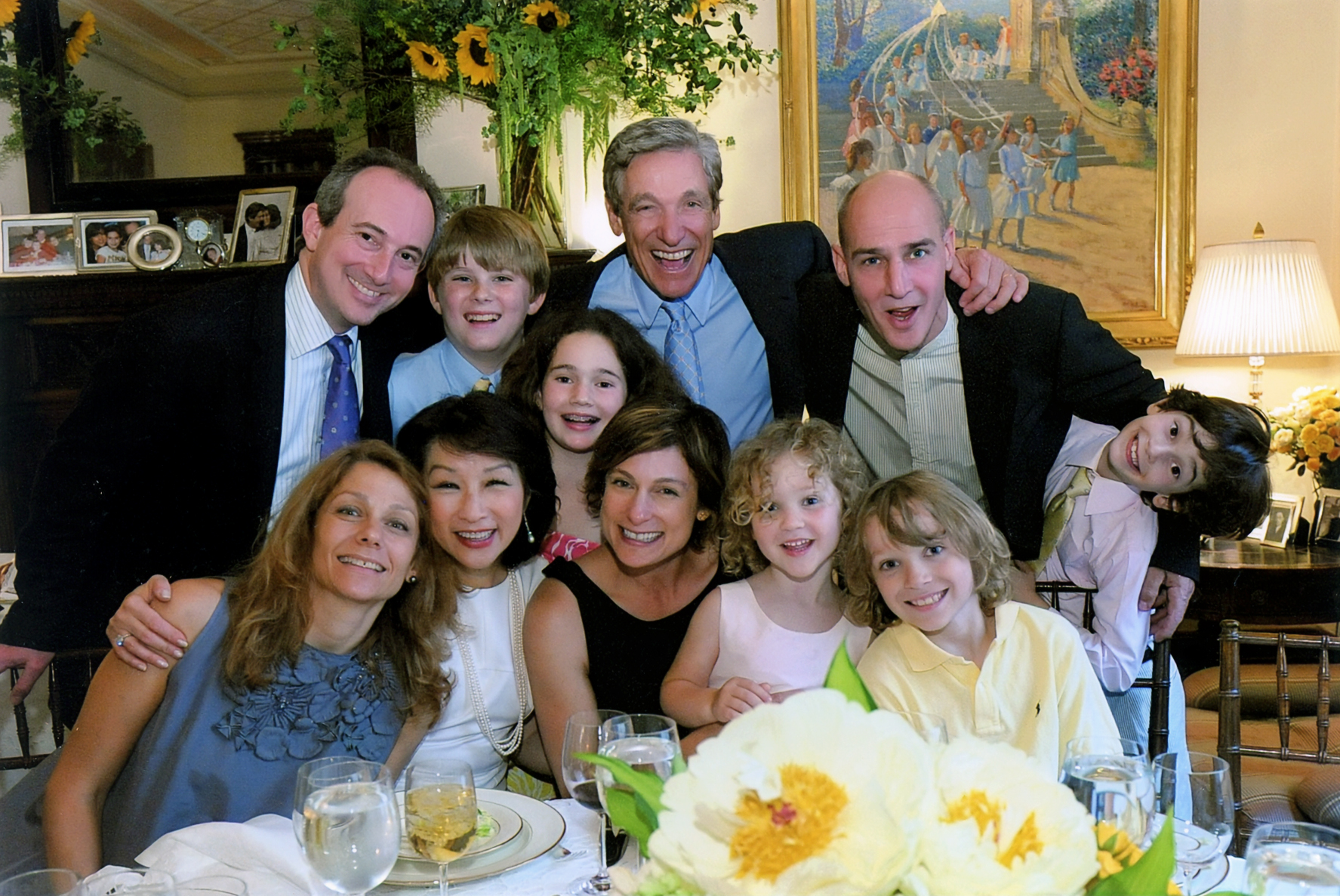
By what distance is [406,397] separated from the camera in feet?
7.64

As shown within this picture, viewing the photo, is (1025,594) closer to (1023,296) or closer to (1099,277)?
(1023,296)

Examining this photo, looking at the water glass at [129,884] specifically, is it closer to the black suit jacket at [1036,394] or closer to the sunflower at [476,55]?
the black suit jacket at [1036,394]

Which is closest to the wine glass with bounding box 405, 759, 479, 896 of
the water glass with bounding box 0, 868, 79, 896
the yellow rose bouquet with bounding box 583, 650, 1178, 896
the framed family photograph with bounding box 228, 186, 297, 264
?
the water glass with bounding box 0, 868, 79, 896

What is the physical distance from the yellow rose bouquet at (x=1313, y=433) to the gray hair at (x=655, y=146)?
1868mm

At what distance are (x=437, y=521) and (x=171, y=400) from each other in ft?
2.16

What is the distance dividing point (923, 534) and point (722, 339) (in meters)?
0.84

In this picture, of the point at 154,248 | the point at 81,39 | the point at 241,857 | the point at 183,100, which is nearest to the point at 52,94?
the point at 81,39

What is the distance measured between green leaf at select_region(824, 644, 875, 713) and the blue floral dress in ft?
3.75

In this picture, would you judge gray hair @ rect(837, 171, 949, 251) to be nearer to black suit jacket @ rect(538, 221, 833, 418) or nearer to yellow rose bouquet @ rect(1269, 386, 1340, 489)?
black suit jacket @ rect(538, 221, 833, 418)

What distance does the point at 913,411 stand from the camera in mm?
2359

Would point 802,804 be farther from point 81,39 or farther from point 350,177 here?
point 81,39

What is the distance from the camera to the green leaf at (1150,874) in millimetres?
649

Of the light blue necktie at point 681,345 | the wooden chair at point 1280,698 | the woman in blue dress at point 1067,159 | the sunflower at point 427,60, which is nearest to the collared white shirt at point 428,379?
the light blue necktie at point 681,345

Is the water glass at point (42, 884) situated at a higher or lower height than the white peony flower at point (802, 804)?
lower
